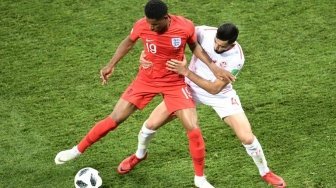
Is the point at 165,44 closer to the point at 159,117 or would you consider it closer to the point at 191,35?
the point at 191,35

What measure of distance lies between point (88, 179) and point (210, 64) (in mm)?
1612

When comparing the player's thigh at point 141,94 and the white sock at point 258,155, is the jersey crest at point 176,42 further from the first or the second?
the white sock at point 258,155

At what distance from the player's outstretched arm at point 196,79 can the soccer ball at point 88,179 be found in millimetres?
1279

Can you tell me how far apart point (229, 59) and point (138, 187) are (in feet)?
5.18

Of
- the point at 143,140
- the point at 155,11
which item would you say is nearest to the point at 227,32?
the point at 155,11

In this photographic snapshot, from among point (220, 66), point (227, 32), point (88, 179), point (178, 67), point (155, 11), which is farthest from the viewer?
point (88, 179)

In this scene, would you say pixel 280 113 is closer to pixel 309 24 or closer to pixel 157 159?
pixel 157 159

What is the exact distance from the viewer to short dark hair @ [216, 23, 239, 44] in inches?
237

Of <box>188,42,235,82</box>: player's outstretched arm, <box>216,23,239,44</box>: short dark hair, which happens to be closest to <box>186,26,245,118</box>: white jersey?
<box>188,42,235,82</box>: player's outstretched arm

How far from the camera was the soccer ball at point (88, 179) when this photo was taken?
6469 millimetres

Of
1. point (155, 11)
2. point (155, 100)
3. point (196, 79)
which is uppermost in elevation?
point (155, 11)

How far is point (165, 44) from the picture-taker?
6281 millimetres

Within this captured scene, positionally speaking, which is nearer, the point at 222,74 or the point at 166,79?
the point at 222,74

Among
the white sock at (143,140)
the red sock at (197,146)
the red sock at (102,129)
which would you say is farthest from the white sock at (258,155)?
the red sock at (102,129)
